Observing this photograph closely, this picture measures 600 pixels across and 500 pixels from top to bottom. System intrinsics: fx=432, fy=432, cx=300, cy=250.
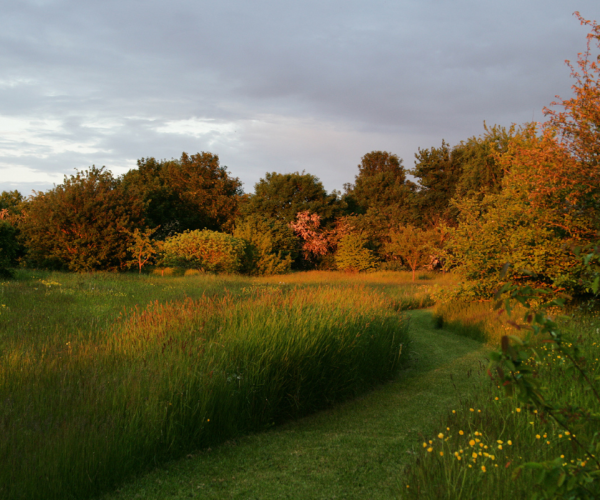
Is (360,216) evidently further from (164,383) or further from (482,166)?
(164,383)

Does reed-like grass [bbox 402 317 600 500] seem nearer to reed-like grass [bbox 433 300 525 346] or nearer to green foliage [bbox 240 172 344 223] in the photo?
reed-like grass [bbox 433 300 525 346]

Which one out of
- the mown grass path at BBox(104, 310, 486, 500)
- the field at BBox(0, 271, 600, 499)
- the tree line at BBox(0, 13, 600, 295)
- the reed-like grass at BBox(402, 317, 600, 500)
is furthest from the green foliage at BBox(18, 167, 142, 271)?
the reed-like grass at BBox(402, 317, 600, 500)

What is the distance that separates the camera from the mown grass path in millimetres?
3080

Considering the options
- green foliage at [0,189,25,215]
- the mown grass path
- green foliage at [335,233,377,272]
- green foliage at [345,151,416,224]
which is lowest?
the mown grass path

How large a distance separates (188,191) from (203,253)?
39.0ft

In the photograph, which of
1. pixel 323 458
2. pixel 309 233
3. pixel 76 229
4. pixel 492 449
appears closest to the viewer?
pixel 492 449

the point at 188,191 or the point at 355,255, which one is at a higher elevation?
the point at 188,191

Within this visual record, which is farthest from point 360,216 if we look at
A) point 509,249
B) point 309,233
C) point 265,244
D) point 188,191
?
point 509,249

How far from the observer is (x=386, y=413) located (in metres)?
4.82

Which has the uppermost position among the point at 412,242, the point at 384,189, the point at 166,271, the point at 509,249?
the point at 384,189

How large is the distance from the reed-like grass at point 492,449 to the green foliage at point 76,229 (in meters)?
17.2

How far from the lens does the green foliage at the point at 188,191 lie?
28922mm

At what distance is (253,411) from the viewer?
Answer: 446 centimetres

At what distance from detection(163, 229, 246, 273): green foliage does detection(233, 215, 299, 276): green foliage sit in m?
2.42
